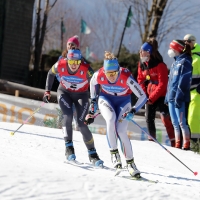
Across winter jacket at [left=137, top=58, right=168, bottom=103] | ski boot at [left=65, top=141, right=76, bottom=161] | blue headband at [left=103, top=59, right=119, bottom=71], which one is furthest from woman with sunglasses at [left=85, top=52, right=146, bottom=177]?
winter jacket at [left=137, top=58, right=168, bottom=103]

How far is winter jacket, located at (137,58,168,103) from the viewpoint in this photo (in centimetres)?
938

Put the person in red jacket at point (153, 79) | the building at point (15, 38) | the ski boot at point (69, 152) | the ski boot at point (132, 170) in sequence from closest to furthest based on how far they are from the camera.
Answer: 1. the ski boot at point (132, 170)
2. the ski boot at point (69, 152)
3. the person in red jacket at point (153, 79)
4. the building at point (15, 38)

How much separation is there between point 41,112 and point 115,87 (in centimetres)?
504

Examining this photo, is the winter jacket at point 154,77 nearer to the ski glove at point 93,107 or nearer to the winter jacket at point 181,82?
the winter jacket at point 181,82

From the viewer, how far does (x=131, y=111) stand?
6594 mm

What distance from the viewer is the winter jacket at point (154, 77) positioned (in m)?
9.38

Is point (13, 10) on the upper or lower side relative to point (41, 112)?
upper

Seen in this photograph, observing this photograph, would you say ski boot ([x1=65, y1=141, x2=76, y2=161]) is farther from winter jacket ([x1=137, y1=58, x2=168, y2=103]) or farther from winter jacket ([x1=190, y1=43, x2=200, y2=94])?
winter jacket ([x1=190, y1=43, x2=200, y2=94])

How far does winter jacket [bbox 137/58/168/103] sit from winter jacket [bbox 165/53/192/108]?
0.22 meters

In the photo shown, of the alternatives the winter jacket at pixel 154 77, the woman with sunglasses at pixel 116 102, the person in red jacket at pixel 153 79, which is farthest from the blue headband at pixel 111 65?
the winter jacket at pixel 154 77

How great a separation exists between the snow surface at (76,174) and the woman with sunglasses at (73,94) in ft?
0.88

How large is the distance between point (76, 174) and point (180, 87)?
3731 mm

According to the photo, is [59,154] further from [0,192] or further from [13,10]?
[13,10]

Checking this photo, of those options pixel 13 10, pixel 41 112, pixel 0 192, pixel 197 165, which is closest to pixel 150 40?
pixel 197 165
